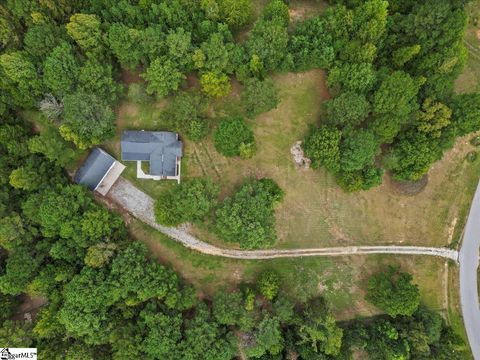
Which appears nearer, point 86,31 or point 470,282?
point 86,31

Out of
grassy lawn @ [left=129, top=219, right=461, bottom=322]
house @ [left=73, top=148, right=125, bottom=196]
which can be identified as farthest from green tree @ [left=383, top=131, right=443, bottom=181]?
house @ [left=73, top=148, right=125, bottom=196]

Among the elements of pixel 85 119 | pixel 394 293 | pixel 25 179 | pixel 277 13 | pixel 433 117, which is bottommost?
pixel 394 293

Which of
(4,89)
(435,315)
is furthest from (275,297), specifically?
(4,89)

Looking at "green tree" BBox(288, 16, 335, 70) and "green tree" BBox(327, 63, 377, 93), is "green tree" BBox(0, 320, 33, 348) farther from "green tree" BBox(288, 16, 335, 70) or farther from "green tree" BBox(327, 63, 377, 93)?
"green tree" BBox(327, 63, 377, 93)

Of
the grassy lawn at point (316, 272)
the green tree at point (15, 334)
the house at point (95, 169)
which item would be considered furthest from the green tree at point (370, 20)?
the green tree at point (15, 334)

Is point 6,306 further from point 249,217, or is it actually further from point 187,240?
point 249,217

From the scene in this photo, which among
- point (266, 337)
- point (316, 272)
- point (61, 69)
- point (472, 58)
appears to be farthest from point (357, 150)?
point (61, 69)
